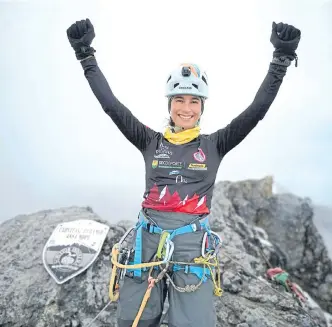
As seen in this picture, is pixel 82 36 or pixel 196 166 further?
pixel 82 36

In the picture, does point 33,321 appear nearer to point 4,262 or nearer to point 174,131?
point 4,262

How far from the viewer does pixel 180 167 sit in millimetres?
3908

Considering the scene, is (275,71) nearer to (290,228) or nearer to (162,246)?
(162,246)

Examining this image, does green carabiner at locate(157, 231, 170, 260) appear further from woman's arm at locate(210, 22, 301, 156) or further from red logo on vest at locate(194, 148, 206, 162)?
woman's arm at locate(210, 22, 301, 156)

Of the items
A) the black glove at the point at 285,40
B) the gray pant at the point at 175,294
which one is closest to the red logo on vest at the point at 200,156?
the gray pant at the point at 175,294

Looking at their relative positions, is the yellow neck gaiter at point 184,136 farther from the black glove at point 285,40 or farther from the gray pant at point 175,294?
the black glove at point 285,40

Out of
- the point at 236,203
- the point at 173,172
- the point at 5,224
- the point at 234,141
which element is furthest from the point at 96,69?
the point at 236,203

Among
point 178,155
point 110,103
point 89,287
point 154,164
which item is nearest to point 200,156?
point 178,155

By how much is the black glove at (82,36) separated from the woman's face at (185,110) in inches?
47.6

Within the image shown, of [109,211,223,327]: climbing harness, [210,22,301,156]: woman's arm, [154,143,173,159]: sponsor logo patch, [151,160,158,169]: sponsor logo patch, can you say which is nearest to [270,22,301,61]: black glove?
[210,22,301,156]: woman's arm

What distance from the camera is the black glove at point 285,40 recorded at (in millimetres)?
3553

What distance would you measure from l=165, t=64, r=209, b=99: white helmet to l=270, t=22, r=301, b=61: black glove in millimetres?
930

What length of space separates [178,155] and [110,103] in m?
1.01

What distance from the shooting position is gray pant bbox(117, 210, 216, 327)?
3469 mm
